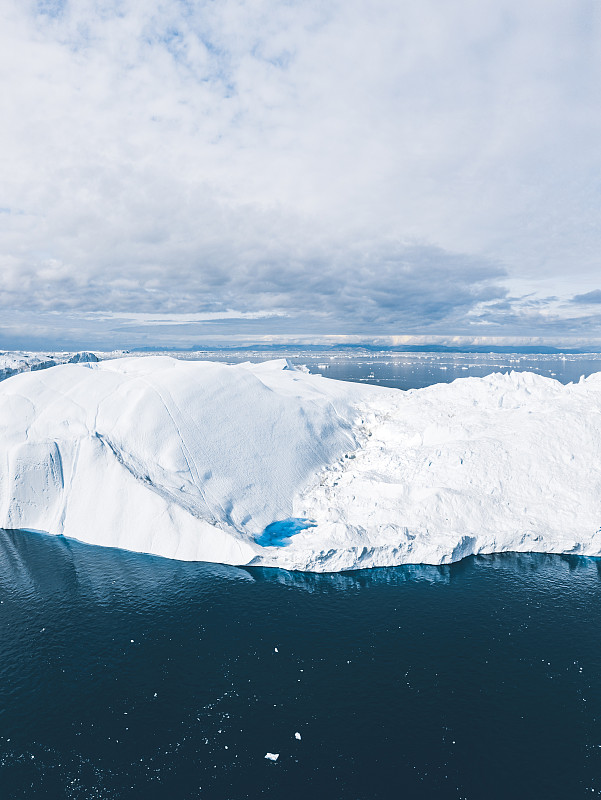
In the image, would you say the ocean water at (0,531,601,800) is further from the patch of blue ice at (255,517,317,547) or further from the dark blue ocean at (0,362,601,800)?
the patch of blue ice at (255,517,317,547)

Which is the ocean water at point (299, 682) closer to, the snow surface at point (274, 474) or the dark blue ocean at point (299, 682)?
the dark blue ocean at point (299, 682)

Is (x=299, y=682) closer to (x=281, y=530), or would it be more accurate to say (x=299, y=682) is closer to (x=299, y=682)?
(x=299, y=682)

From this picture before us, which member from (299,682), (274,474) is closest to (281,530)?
(274,474)

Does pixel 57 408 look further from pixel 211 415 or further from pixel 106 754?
pixel 106 754

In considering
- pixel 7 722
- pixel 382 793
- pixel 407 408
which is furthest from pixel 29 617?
pixel 407 408

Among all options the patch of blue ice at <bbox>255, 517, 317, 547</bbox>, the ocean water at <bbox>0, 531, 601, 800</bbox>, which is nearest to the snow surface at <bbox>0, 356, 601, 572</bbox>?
the patch of blue ice at <bbox>255, 517, 317, 547</bbox>

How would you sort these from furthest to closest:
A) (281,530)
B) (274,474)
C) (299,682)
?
(274,474) → (281,530) → (299,682)

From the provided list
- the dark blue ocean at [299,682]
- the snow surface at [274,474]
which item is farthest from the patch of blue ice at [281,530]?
the dark blue ocean at [299,682]
